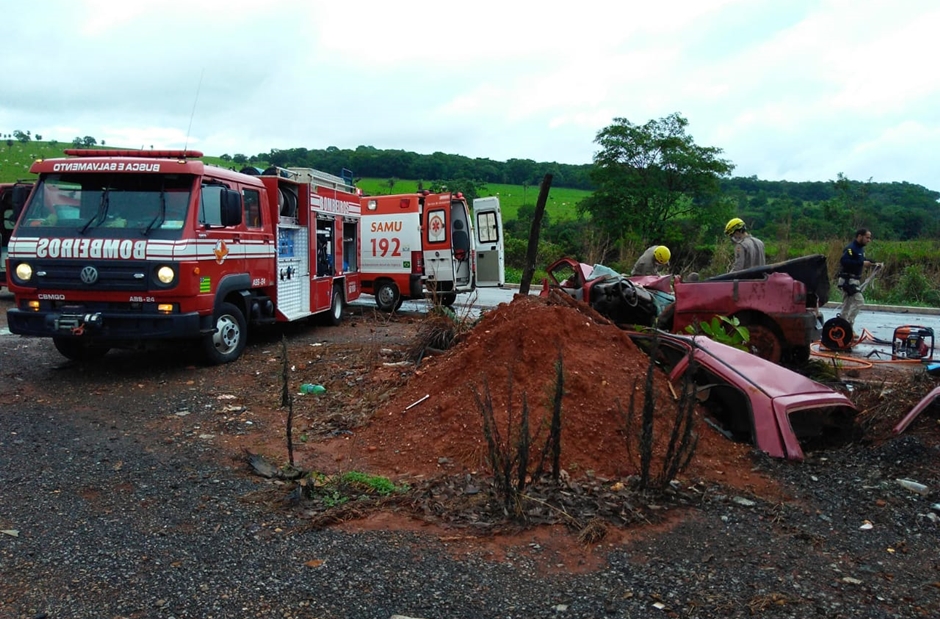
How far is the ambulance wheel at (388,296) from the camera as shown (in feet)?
52.7

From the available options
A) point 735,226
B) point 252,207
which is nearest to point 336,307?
point 252,207

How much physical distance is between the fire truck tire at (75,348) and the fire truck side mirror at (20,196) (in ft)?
5.09

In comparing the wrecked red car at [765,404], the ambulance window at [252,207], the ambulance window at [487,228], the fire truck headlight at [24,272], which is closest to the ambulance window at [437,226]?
the ambulance window at [487,228]

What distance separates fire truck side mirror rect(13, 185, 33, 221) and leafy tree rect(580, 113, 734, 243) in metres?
26.1

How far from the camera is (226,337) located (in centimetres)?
920

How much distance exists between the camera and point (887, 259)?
25.4 metres

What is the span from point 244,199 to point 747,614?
26.9ft

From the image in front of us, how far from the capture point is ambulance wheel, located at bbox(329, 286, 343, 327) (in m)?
13.4

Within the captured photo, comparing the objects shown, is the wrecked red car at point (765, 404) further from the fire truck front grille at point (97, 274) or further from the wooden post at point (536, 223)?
the fire truck front grille at point (97, 274)

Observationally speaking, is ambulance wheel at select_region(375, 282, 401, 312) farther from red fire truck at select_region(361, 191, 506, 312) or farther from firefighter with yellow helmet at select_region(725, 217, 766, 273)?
firefighter with yellow helmet at select_region(725, 217, 766, 273)

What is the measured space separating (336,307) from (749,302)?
7572 mm

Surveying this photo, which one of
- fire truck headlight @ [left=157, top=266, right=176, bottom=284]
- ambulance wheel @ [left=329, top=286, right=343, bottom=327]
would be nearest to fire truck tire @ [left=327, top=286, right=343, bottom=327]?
ambulance wheel @ [left=329, top=286, right=343, bottom=327]

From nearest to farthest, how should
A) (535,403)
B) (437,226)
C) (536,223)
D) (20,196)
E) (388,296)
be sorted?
(535,403) < (536,223) < (20,196) < (437,226) < (388,296)

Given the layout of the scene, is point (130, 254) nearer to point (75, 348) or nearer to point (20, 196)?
point (75, 348)
